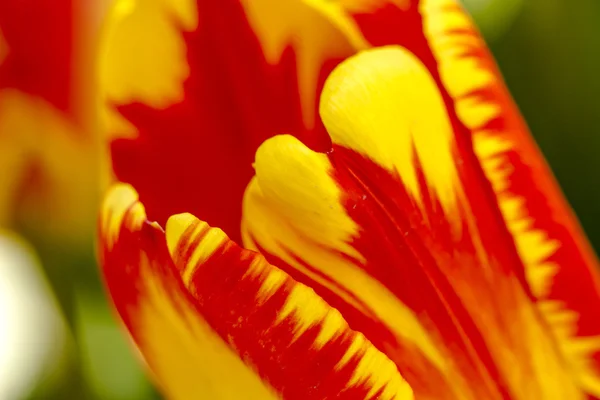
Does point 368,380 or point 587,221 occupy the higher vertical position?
point 587,221

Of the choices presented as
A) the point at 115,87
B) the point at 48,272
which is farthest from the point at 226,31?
the point at 48,272

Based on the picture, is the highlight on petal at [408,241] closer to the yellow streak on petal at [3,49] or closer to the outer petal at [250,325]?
the outer petal at [250,325]

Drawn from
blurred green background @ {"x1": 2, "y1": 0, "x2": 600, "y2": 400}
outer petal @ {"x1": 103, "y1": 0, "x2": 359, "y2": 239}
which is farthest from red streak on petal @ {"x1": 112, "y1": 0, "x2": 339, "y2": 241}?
blurred green background @ {"x1": 2, "y1": 0, "x2": 600, "y2": 400}

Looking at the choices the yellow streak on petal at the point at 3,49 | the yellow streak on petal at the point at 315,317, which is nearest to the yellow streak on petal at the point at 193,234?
the yellow streak on petal at the point at 315,317

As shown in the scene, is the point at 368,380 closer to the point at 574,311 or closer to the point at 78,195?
the point at 574,311

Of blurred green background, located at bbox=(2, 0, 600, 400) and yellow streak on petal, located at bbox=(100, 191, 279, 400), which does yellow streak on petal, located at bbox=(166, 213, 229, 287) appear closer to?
yellow streak on petal, located at bbox=(100, 191, 279, 400)
